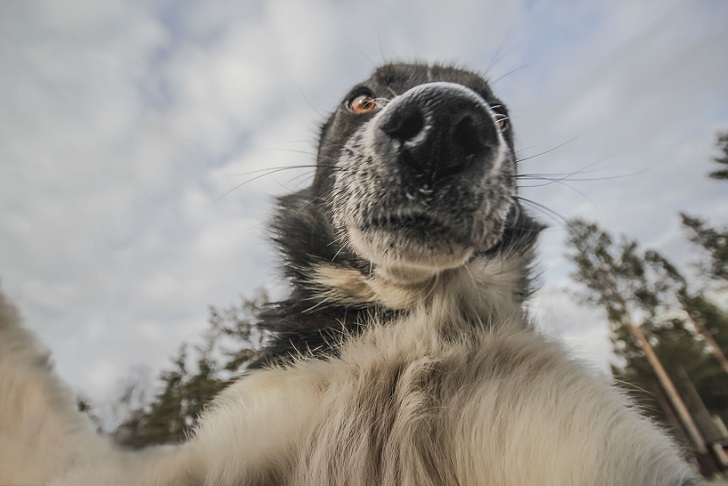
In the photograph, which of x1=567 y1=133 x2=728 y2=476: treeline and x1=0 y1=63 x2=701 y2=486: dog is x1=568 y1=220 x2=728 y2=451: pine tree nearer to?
x1=567 y1=133 x2=728 y2=476: treeline

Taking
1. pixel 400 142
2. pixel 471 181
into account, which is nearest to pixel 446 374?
pixel 471 181

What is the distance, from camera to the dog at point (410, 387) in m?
1.31

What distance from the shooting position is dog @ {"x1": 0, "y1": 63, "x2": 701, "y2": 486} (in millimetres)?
1309

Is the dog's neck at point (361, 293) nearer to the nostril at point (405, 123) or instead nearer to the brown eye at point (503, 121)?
the nostril at point (405, 123)

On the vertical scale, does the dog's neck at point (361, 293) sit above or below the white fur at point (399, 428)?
above

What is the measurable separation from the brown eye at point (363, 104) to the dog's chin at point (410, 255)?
164cm

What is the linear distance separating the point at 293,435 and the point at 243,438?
213mm

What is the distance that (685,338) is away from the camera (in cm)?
2672

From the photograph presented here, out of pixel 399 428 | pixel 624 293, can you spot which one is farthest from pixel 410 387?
pixel 624 293

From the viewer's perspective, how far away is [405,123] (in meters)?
2.09

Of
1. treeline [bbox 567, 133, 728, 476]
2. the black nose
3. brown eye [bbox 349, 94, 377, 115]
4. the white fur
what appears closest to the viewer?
the white fur

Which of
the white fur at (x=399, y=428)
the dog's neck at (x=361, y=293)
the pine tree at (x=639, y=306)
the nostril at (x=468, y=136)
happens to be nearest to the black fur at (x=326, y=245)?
the dog's neck at (x=361, y=293)

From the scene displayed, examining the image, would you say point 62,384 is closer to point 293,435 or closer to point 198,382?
point 293,435

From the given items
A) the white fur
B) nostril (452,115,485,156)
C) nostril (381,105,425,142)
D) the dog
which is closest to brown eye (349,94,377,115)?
the dog
